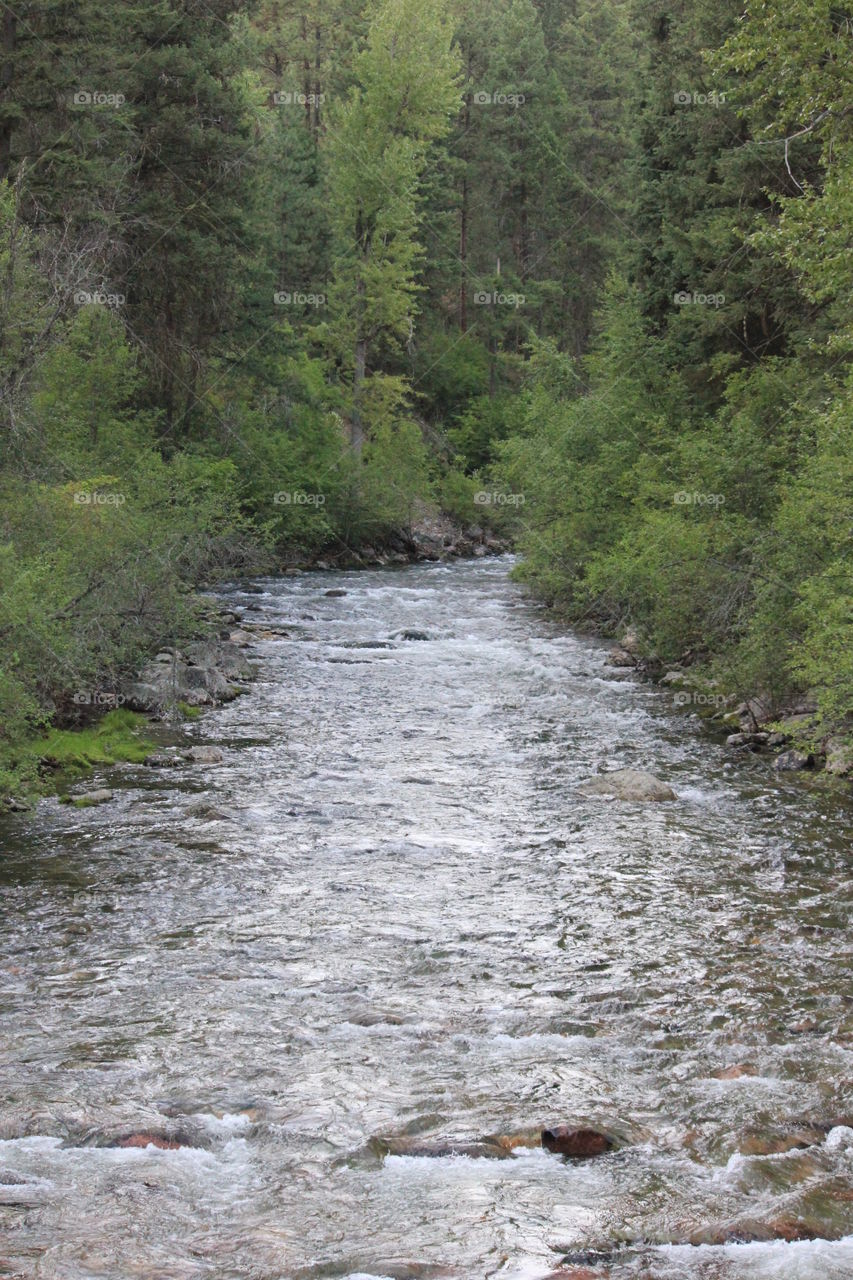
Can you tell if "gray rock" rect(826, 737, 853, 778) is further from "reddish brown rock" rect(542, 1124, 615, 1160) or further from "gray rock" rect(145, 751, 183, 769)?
"reddish brown rock" rect(542, 1124, 615, 1160)

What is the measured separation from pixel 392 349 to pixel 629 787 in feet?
117

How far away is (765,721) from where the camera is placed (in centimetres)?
1538

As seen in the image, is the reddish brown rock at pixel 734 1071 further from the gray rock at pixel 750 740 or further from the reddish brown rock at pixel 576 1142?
the gray rock at pixel 750 740

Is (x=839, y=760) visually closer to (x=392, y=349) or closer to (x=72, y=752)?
(x=72, y=752)

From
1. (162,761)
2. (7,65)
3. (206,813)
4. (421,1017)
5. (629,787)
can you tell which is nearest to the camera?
(421,1017)

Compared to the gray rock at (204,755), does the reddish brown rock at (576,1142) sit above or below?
above

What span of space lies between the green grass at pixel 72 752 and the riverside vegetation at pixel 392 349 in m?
0.11

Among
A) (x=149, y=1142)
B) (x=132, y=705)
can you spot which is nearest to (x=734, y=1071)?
(x=149, y=1142)

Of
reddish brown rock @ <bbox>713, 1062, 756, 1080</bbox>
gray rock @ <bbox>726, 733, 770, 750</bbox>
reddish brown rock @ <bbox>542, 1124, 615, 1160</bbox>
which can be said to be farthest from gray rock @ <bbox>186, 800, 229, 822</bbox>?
gray rock @ <bbox>726, 733, 770, 750</bbox>

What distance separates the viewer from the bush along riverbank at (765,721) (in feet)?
42.8

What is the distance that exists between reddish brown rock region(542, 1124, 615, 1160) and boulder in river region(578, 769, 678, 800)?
6.61m

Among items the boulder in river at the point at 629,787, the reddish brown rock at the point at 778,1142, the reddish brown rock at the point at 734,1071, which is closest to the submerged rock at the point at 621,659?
the boulder in river at the point at 629,787

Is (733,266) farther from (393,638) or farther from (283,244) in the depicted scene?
(283,244)

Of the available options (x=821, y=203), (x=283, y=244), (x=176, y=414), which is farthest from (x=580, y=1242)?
(x=283, y=244)
